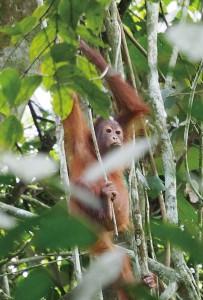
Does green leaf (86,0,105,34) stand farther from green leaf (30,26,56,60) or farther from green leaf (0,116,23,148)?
green leaf (0,116,23,148)

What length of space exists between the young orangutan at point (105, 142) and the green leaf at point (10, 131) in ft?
5.37

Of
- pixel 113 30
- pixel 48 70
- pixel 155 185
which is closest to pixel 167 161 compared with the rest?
pixel 155 185

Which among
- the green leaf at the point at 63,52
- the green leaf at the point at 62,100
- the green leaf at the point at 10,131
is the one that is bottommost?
the green leaf at the point at 10,131

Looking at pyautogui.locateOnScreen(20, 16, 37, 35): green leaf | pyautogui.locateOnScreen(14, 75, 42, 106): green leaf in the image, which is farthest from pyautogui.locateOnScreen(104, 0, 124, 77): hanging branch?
pyautogui.locateOnScreen(14, 75, 42, 106): green leaf

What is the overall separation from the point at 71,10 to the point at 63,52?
0.54ft

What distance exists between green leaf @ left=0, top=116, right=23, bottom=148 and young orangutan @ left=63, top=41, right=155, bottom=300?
5.37 ft

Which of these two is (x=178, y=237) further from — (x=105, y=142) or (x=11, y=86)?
(x=105, y=142)

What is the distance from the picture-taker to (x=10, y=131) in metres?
1.08

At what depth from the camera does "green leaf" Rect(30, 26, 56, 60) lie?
1314mm

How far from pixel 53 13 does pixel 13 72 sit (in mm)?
353

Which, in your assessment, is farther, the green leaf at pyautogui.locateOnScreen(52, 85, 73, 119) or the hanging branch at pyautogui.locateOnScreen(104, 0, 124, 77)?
the hanging branch at pyautogui.locateOnScreen(104, 0, 124, 77)

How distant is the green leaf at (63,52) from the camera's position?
1.05 meters

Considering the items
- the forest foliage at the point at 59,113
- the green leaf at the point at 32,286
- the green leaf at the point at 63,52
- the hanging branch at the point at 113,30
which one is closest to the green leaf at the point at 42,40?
the forest foliage at the point at 59,113

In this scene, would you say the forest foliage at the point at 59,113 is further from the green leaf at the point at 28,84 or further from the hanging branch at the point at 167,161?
the hanging branch at the point at 167,161
